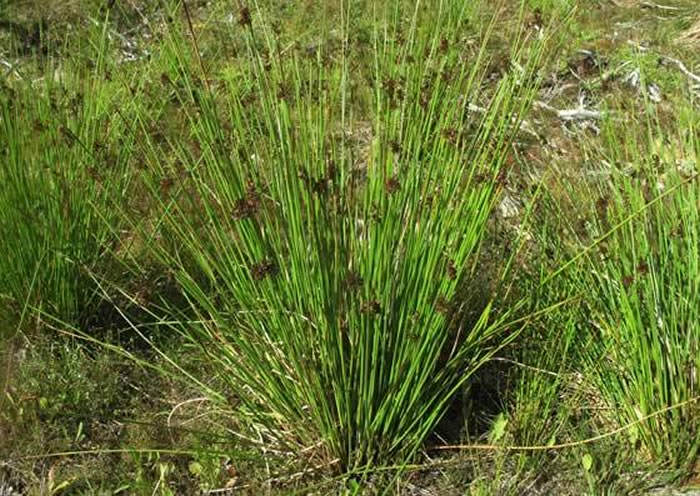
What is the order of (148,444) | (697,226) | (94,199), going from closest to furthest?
1. (697,226)
2. (148,444)
3. (94,199)

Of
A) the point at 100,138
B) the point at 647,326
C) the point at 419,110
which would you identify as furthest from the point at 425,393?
the point at 100,138

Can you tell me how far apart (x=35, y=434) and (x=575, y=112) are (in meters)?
2.60

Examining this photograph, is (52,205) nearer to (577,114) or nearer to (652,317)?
(652,317)

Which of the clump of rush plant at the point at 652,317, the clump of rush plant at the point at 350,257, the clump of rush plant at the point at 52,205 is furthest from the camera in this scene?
the clump of rush plant at the point at 52,205

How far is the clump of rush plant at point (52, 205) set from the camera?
7.88ft

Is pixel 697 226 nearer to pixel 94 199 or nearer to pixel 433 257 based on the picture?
pixel 433 257

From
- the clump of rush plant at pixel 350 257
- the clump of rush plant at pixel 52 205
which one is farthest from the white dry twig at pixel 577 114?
the clump of rush plant at pixel 52 205

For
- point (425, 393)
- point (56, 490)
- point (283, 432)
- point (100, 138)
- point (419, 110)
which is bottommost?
point (56, 490)

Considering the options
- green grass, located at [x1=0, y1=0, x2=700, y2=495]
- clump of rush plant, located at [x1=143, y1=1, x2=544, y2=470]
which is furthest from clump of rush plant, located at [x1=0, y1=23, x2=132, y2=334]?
clump of rush plant, located at [x1=143, y1=1, x2=544, y2=470]

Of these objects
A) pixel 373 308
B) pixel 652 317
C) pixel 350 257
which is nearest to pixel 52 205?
pixel 350 257

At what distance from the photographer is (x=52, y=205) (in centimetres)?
244

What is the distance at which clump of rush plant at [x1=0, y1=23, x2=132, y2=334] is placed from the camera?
94.5 inches

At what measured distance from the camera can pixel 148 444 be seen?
2.22m

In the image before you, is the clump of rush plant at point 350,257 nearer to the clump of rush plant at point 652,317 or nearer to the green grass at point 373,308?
the green grass at point 373,308
